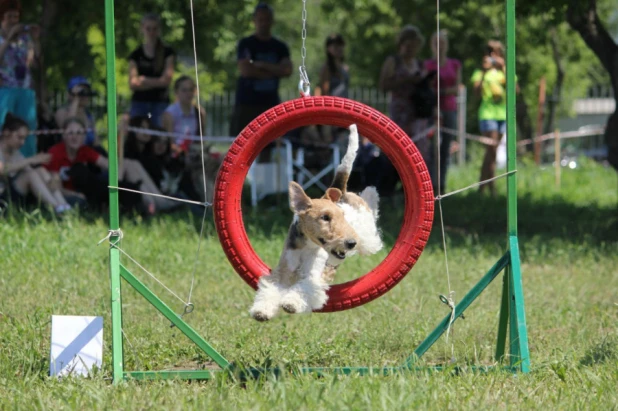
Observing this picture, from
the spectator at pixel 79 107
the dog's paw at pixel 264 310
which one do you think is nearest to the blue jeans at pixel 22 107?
the spectator at pixel 79 107

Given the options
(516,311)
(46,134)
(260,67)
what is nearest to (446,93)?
(260,67)

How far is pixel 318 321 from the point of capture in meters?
6.57

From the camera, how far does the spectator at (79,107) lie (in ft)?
35.9

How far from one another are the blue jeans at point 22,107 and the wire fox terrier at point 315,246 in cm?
641

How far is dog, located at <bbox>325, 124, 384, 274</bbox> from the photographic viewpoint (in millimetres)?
4816

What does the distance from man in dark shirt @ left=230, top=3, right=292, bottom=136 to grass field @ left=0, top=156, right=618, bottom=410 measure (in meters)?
1.24

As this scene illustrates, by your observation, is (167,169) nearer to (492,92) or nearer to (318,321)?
(492,92)

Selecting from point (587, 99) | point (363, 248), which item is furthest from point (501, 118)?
point (587, 99)

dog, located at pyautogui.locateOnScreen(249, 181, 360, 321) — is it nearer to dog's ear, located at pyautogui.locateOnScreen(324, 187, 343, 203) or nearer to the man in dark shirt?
dog's ear, located at pyautogui.locateOnScreen(324, 187, 343, 203)

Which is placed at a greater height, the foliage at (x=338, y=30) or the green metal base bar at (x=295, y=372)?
the foliage at (x=338, y=30)

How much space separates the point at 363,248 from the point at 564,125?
33587 millimetres

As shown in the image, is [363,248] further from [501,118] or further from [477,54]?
[477,54]

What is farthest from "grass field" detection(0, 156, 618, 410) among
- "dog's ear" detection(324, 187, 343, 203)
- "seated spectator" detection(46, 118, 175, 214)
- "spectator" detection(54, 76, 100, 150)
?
"spectator" detection(54, 76, 100, 150)

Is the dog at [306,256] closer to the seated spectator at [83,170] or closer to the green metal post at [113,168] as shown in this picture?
the green metal post at [113,168]
